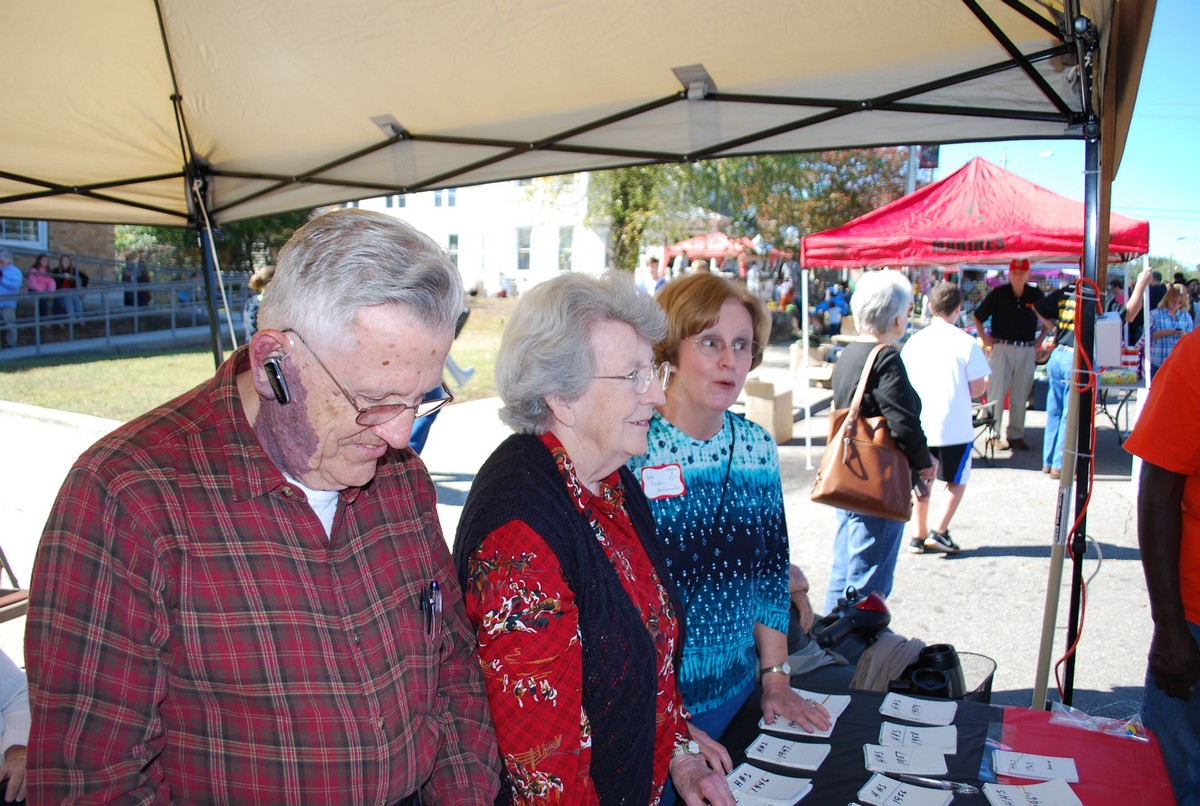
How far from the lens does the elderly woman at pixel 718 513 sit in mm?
2371

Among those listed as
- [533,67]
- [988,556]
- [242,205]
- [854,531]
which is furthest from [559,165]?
[988,556]

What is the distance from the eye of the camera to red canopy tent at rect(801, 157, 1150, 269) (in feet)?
27.9

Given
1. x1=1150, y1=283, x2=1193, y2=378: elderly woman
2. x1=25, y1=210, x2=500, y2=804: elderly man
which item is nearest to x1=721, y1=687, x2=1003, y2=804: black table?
x1=25, y1=210, x2=500, y2=804: elderly man

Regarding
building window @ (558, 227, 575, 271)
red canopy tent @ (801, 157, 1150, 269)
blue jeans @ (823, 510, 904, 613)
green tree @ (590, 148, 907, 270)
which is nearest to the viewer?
blue jeans @ (823, 510, 904, 613)

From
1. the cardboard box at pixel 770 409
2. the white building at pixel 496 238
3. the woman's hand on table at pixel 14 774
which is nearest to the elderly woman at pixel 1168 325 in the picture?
the cardboard box at pixel 770 409

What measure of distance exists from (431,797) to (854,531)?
3.27 meters

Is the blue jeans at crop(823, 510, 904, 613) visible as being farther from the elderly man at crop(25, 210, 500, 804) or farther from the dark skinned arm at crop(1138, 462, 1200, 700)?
the elderly man at crop(25, 210, 500, 804)

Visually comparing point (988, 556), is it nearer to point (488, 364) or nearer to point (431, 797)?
point (431, 797)

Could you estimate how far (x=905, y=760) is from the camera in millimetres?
1948

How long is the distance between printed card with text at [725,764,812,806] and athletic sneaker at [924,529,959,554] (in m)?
4.73

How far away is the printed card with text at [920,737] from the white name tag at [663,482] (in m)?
0.85

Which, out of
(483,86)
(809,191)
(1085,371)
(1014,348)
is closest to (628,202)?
(809,191)

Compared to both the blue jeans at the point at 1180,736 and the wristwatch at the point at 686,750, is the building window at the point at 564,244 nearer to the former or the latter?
the blue jeans at the point at 1180,736

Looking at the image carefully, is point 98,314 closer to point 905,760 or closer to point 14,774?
point 14,774
